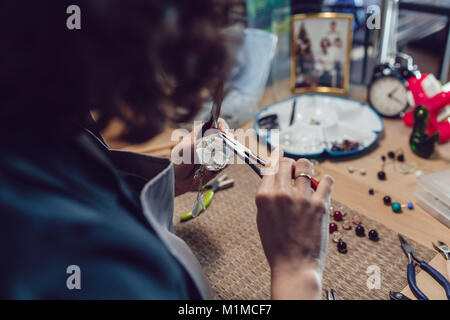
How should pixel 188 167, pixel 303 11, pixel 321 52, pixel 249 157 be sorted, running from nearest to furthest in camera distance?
pixel 249 157, pixel 188 167, pixel 321 52, pixel 303 11

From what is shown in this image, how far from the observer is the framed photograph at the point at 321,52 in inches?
43.1

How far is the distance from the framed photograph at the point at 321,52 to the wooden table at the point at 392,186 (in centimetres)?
23

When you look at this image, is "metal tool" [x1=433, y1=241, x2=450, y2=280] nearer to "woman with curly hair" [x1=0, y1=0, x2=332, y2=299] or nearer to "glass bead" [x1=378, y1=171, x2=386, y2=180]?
"glass bead" [x1=378, y1=171, x2=386, y2=180]

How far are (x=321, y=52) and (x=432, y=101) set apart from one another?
36 centimetres

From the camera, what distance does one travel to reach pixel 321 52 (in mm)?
1141

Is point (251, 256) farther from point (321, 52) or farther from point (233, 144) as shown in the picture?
point (321, 52)

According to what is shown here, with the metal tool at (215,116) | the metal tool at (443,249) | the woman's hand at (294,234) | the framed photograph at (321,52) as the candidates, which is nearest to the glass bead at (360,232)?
the metal tool at (443,249)

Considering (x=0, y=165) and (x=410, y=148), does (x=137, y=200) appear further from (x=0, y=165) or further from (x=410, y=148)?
(x=410, y=148)

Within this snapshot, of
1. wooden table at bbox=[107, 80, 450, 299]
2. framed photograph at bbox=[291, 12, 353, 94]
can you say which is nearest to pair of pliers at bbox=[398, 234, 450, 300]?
wooden table at bbox=[107, 80, 450, 299]

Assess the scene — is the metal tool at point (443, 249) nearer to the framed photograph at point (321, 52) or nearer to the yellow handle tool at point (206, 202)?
the yellow handle tool at point (206, 202)

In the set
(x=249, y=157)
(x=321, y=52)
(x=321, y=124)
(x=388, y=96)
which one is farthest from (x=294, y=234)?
(x=321, y=52)

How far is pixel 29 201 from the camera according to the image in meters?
0.35

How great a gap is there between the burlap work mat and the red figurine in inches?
14.5
